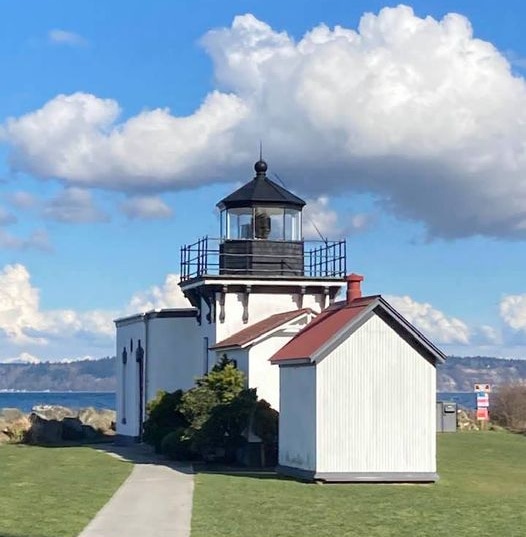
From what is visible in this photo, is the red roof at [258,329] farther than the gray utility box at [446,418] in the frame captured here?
No

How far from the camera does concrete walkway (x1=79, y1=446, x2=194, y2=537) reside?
16875mm

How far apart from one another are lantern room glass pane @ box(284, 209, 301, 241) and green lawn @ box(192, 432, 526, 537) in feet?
27.6

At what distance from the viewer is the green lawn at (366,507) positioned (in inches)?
690

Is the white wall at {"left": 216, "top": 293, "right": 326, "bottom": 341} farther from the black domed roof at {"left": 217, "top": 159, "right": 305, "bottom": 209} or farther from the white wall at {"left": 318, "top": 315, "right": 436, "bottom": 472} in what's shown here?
the white wall at {"left": 318, "top": 315, "right": 436, "bottom": 472}

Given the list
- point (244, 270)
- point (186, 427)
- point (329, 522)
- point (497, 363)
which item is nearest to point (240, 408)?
point (186, 427)

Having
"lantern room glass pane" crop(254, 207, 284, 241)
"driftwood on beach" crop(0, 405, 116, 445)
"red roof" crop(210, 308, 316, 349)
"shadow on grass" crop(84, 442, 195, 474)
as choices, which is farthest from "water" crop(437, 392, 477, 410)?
"red roof" crop(210, 308, 316, 349)

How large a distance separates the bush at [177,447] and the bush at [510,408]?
19715 mm

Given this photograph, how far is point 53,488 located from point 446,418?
77.1 feet

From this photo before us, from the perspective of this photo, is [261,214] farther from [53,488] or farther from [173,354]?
[53,488]

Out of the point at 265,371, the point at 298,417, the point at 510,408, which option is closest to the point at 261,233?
the point at 265,371

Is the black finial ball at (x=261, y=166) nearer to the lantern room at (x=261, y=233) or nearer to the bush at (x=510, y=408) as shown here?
the lantern room at (x=261, y=233)

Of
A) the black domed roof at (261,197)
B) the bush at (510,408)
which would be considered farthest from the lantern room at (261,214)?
the bush at (510,408)

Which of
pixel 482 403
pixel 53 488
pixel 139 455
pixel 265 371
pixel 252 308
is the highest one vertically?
pixel 252 308

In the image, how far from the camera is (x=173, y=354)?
37.0 metres
